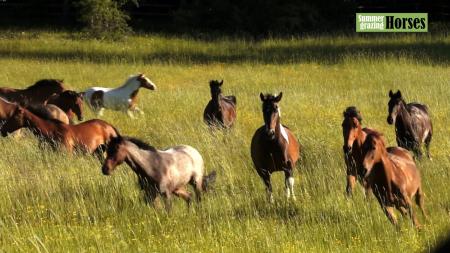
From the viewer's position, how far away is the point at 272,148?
972 cm

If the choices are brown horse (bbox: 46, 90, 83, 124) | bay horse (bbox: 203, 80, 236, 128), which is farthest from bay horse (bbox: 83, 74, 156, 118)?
bay horse (bbox: 203, 80, 236, 128)

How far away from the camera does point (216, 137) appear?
12641mm

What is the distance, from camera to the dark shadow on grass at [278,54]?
87.1 feet

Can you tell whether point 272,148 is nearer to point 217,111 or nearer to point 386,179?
point 386,179

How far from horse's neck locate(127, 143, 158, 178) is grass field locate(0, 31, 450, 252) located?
34cm

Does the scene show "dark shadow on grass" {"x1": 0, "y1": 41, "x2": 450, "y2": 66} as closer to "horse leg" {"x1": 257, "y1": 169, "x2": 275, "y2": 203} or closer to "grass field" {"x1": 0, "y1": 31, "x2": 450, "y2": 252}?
"grass field" {"x1": 0, "y1": 31, "x2": 450, "y2": 252}

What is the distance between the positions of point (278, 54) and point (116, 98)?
37.7 ft

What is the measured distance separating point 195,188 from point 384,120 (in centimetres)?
747

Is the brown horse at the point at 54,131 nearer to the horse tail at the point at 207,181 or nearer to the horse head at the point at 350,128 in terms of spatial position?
the horse tail at the point at 207,181

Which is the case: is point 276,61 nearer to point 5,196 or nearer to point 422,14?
point 422,14

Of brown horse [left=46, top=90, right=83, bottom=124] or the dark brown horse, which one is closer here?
brown horse [left=46, top=90, right=83, bottom=124]

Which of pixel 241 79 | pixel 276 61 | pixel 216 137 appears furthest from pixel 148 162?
pixel 276 61

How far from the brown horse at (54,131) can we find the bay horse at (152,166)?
289 centimetres

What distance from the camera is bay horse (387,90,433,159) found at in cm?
1173
